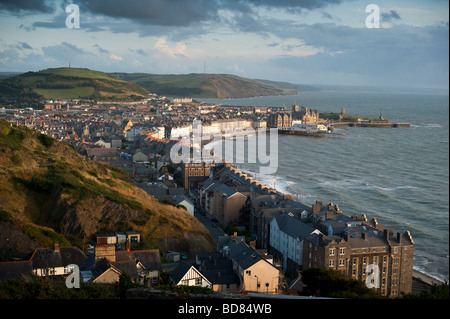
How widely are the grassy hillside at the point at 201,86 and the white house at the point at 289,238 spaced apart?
9996cm

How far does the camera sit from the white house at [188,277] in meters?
8.54

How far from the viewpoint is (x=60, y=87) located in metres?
74.5

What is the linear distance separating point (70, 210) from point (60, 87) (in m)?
67.0

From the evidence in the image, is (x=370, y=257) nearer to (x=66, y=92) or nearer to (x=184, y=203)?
(x=184, y=203)

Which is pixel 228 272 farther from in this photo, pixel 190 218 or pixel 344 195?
pixel 344 195

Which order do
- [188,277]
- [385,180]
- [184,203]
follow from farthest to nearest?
[385,180] → [184,203] → [188,277]

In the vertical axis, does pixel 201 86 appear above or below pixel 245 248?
above

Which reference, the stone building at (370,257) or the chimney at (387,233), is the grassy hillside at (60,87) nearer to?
the stone building at (370,257)

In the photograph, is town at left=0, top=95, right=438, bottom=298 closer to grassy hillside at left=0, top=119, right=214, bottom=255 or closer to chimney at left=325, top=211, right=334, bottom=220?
chimney at left=325, top=211, right=334, bottom=220

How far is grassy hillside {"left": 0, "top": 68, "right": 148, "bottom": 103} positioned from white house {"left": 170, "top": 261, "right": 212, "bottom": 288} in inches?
2288

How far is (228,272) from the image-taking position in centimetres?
970

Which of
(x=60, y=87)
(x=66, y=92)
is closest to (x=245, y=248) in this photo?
(x=66, y=92)

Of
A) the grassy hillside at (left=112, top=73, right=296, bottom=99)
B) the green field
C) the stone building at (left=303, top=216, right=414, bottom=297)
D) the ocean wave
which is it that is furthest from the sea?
the grassy hillside at (left=112, top=73, right=296, bottom=99)
